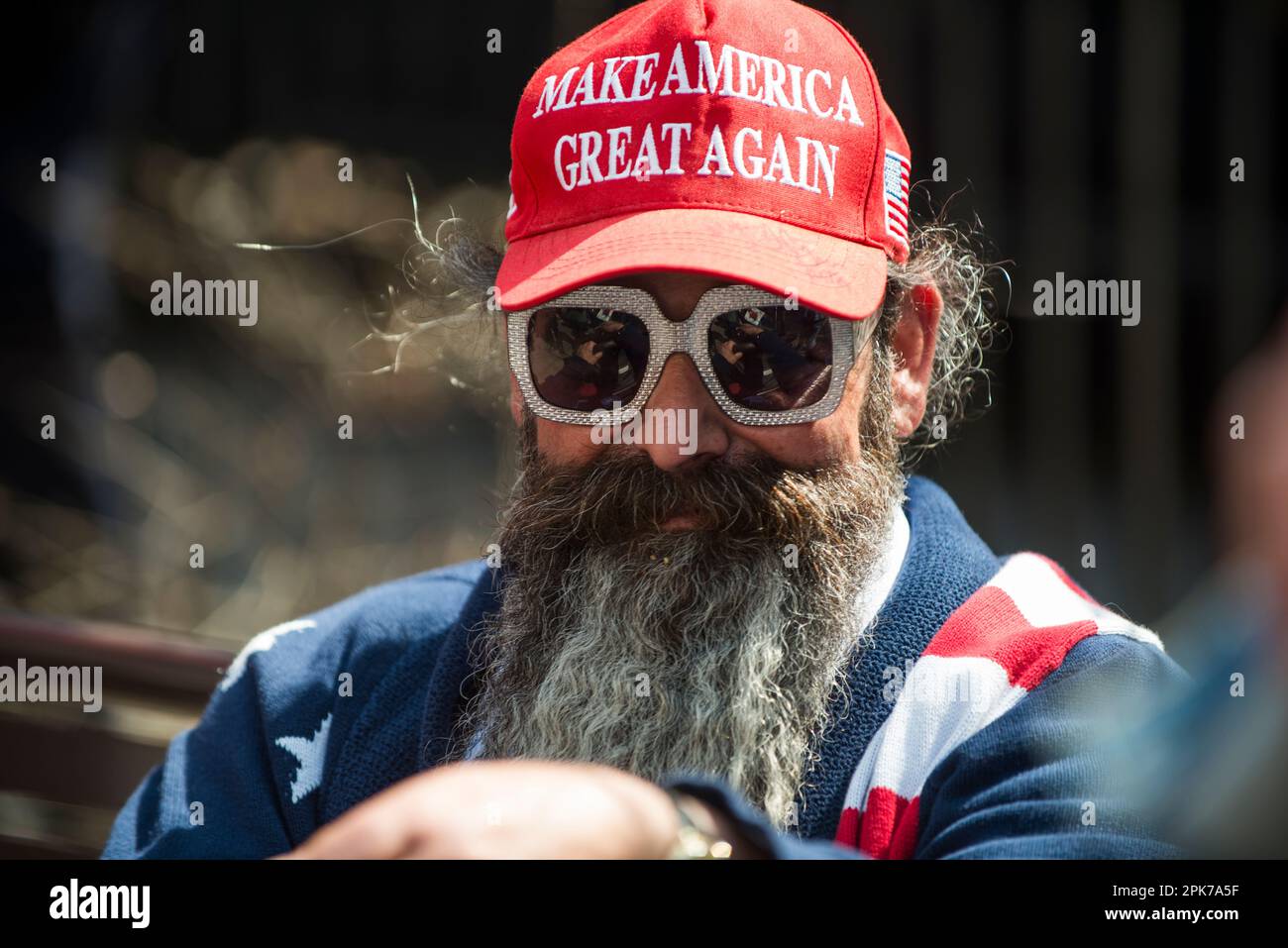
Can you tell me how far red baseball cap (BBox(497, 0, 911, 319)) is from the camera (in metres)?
1.58

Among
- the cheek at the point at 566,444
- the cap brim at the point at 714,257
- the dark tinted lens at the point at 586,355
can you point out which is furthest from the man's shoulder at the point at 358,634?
the cap brim at the point at 714,257

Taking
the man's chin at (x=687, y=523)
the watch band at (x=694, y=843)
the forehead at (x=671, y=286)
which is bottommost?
the watch band at (x=694, y=843)

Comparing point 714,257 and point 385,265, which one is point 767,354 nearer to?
point 714,257

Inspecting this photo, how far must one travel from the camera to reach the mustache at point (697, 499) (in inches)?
62.1

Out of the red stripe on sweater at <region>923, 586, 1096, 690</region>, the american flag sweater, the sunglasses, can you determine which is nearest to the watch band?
the american flag sweater

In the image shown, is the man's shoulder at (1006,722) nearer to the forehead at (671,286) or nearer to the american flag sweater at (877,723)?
the american flag sweater at (877,723)

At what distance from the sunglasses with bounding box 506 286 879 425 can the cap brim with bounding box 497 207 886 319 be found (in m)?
0.04

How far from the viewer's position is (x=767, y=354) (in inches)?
63.1

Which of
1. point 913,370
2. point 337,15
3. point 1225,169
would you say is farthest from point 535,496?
point 337,15

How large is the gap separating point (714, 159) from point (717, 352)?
0.82 feet

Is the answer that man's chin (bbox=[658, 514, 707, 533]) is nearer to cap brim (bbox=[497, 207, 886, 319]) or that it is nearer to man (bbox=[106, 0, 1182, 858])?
man (bbox=[106, 0, 1182, 858])

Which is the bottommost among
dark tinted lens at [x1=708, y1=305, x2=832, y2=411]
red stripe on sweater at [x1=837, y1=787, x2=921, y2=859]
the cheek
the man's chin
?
red stripe on sweater at [x1=837, y1=787, x2=921, y2=859]

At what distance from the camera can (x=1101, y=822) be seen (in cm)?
128

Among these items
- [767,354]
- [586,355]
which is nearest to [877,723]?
[767,354]
